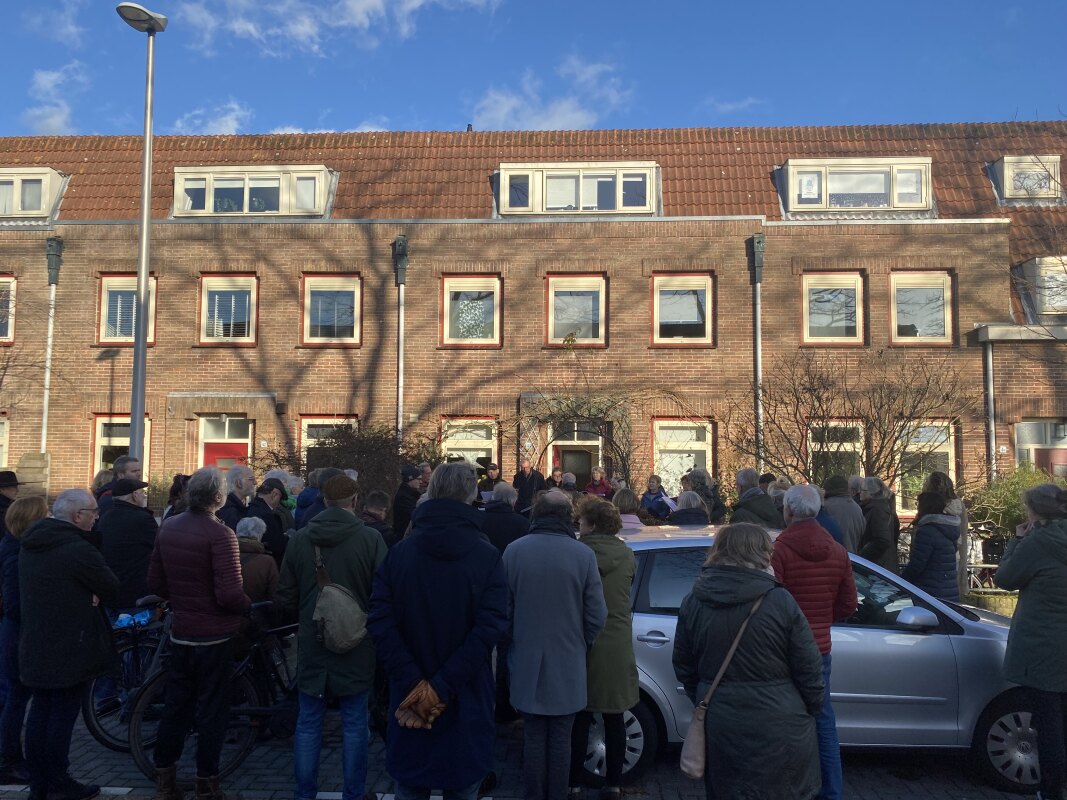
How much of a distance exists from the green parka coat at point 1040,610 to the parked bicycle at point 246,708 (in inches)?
180

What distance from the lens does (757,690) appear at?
3680 millimetres

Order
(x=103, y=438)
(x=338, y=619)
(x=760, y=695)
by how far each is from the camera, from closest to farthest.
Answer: (x=760, y=695) < (x=338, y=619) < (x=103, y=438)

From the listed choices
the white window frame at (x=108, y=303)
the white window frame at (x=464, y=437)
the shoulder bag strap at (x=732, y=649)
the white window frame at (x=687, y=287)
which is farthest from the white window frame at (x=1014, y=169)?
the shoulder bag strap at (x=732, y=649)

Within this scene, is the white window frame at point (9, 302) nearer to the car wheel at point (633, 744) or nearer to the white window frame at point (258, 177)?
the white window frame at point (258, 177)

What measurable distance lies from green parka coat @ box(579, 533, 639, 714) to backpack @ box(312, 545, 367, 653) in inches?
51.5

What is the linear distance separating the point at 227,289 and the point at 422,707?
1586 cm

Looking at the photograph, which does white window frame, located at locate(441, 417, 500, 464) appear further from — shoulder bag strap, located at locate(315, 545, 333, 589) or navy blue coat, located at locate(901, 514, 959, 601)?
shoulder bag strap, located at locate(315, 545, 333, 589)

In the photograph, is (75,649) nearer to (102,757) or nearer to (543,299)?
(102,757)

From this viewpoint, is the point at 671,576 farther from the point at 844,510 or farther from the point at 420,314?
the point at 420,314

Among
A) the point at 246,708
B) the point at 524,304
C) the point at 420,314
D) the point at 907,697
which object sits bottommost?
the point at 246,708

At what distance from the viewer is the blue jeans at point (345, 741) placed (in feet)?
15.8

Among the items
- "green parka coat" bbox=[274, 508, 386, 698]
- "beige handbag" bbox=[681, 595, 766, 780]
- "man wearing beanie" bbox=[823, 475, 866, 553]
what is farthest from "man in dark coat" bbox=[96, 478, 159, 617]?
"man wearing beanie" bbox=[823, 475, 866, 553]

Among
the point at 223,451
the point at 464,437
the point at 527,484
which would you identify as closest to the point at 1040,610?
the point at 527,484

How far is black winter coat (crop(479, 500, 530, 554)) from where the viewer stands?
21.9 ft
